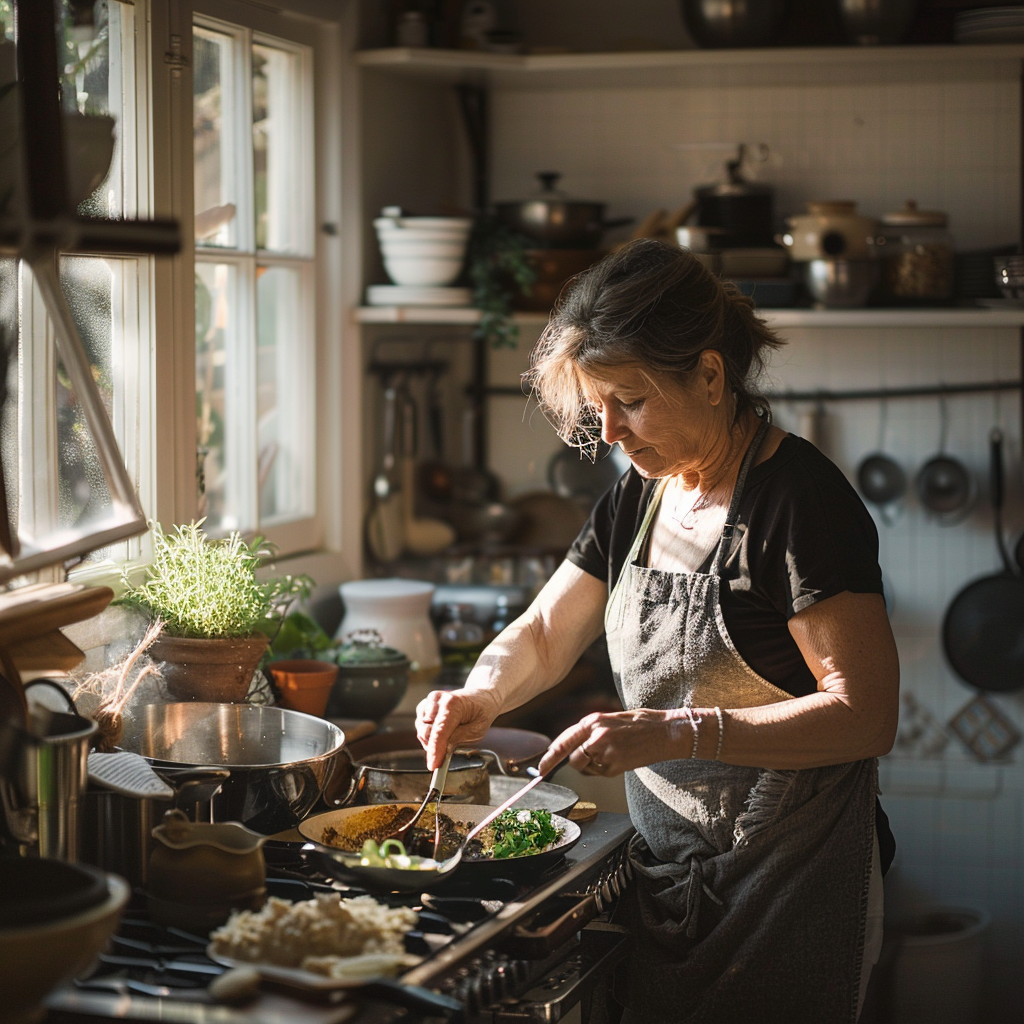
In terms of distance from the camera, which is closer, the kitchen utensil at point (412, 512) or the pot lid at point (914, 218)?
the pot lid at point (914, 218)

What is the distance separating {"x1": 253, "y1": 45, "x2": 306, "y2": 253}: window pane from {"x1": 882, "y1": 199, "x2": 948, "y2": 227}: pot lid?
139 cm

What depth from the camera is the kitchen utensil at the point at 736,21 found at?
3008 millimetres

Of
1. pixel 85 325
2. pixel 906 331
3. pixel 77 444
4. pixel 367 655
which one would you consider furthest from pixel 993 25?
pixel 77 444

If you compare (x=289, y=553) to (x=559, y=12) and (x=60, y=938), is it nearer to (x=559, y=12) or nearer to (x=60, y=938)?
(x=559, y=12)

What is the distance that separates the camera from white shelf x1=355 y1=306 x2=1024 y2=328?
3.01 meters

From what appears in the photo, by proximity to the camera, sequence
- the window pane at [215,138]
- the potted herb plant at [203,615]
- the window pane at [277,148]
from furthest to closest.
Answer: the window pane at [277,148], the window pane at [215,138], the potted herb plant at [203,615]

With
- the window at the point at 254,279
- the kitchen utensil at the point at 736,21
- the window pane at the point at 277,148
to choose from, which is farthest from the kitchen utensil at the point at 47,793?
the kitchen utensil at the point at 736,21

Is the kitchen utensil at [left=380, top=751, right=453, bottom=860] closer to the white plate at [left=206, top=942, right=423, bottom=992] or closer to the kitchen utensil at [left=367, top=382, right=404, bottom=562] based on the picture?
the white plate at [left=206, top=942, right=423, bottom=992]

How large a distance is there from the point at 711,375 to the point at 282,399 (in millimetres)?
1433

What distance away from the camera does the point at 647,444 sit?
1798 mm

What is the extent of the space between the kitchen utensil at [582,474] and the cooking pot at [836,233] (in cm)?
76

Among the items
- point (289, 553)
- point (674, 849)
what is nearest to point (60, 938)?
point (674, 849)

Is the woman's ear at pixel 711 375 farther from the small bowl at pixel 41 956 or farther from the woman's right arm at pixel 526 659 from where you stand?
the small bowl at pixel 41 956

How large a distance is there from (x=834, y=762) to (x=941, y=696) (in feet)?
6.59
